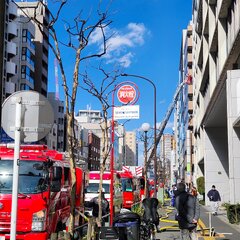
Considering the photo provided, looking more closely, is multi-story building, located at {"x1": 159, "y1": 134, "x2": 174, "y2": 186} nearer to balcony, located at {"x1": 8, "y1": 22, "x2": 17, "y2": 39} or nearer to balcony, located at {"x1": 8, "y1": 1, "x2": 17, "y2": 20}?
balcony, located at {"x1": 8, "y1": 22, "x2": 17, "y2": 39}

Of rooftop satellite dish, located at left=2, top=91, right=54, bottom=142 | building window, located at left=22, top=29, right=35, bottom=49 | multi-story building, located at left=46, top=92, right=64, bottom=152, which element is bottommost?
rooftop satellite dish, located at left=2, top=91, right=54, bottom=142

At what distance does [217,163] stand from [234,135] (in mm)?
→ 14898

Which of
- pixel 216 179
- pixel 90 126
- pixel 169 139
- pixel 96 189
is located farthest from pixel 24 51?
pixel 169 139

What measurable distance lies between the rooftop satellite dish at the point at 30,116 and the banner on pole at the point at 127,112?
20.6 ft

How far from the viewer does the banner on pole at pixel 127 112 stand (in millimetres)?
12320

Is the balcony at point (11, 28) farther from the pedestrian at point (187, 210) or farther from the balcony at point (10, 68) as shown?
the pedestrian at point (187, 210)

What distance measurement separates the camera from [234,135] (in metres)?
20.4

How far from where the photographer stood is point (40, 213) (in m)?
10.2

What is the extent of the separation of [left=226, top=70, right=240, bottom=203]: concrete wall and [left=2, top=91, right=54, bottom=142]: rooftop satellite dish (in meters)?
15.0

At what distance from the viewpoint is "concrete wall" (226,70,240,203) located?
64.5ft

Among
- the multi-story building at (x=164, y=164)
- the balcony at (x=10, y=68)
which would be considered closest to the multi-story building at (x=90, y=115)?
the multi-story building at (x=164, y=164)

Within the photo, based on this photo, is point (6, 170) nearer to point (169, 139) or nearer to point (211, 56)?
point (211, 56)

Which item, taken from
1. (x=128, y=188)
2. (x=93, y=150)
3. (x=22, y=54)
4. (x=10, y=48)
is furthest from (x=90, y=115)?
(x=128, y=188)

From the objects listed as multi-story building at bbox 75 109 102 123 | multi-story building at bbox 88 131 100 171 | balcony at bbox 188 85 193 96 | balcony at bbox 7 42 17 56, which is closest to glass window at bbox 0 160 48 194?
balcony at bbox 7 42 17 56
